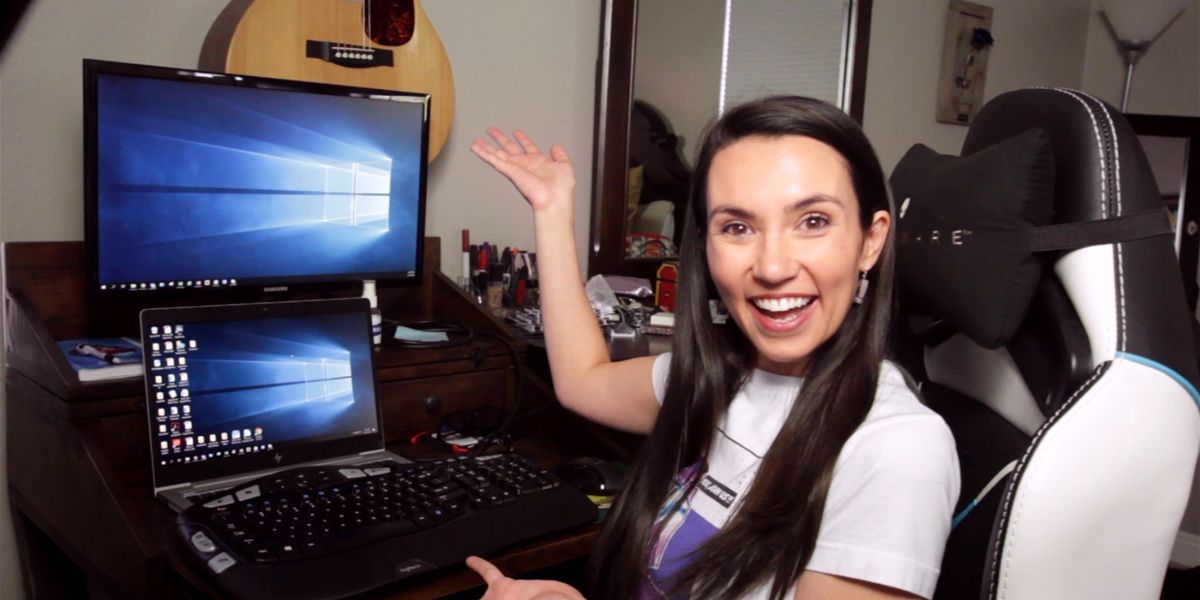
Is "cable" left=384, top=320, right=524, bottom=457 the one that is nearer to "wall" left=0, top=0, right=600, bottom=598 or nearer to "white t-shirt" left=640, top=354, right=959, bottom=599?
"wall" left=0, top=0, right=600, bottom=598

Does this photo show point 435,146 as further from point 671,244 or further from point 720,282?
point 720,282

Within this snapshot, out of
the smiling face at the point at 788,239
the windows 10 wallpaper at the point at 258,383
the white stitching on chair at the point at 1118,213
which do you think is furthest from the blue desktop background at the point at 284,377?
the white stitching on chair at the point at 1118,213

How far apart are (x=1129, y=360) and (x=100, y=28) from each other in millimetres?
1497

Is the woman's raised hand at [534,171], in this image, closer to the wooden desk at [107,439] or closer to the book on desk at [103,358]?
the wooden desk at [107,439]

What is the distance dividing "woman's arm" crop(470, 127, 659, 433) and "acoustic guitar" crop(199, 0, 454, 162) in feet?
1.21

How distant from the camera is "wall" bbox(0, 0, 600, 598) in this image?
141cm

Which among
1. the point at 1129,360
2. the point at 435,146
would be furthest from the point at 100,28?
the point at 1129,360

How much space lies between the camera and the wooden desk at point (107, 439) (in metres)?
1.10

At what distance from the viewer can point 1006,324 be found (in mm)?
933

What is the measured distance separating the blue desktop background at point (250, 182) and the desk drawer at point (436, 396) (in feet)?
0.71

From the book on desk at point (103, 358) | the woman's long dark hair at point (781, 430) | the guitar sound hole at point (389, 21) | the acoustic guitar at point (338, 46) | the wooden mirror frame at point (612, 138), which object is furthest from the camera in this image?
the wooden mirror frame at point (612, 138)

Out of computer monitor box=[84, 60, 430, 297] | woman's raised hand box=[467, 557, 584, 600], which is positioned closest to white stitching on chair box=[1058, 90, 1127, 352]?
woman's raised hand box=[467, 557, 584, 600]

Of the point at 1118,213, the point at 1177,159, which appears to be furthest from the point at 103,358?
the point at 1177,159

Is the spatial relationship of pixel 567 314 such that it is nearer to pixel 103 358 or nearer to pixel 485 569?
pixel 485 569
